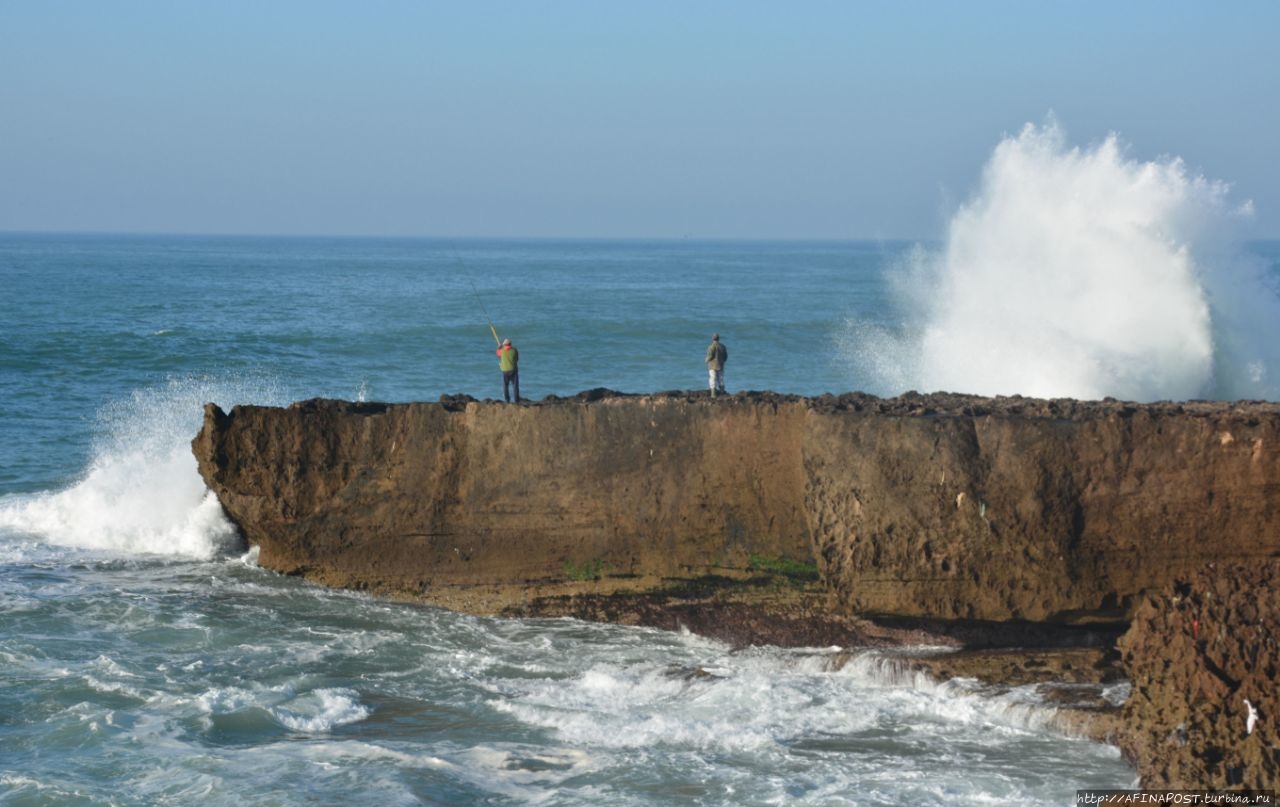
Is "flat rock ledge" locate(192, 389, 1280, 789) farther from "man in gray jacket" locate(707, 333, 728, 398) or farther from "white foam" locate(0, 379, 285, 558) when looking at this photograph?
"white foam" locate(0, 379, 285, 558)

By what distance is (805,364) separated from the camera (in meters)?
31.5

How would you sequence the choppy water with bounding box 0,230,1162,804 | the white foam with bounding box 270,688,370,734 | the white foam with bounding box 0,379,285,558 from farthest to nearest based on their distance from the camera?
the white foam with bounding box 0,379,285,558, the white foam with bounding box 270,688,370,734, the choppy water with bounding box 0,230,1162,804

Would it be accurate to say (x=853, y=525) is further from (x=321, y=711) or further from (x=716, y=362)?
(x=321, y=711)

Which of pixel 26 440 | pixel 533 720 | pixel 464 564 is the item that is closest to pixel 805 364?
pixel 26 440

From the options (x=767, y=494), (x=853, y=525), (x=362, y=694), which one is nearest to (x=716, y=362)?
(x=767, y=494)

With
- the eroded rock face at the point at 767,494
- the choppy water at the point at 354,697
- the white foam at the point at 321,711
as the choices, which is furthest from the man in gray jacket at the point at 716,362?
the white foam at the point at 321,711

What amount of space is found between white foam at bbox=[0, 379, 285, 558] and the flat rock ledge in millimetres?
1571

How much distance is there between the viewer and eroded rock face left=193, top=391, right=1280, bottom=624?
396 inches

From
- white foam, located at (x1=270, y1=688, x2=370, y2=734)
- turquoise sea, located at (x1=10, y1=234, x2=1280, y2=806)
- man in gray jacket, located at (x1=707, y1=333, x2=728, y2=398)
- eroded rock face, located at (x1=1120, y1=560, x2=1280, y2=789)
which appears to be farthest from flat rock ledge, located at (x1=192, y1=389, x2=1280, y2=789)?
white foam, located at (x1=270, y1=688, x2=370, y2=734)

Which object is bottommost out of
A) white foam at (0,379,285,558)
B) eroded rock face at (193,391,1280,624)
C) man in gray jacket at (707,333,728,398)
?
white foam at (0,379,285,558)

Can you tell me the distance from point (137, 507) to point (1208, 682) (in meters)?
11.7

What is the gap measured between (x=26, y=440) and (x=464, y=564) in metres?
11.2

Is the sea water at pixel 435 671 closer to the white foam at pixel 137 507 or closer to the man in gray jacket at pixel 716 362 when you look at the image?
the white foam at pixel 137 507

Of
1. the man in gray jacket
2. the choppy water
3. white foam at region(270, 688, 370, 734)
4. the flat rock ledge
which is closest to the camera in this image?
the choppy water
